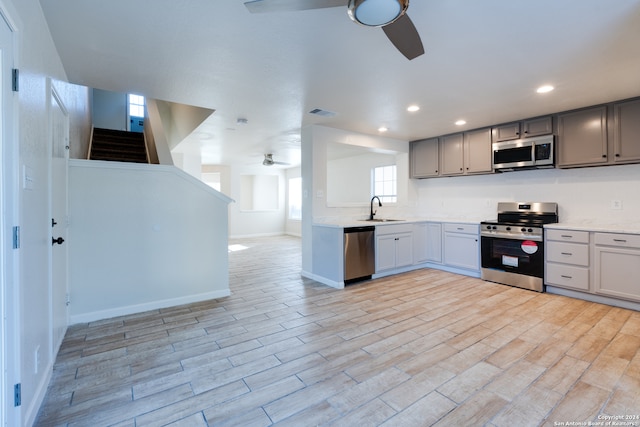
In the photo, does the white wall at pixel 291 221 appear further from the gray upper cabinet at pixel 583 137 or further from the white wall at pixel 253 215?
the gray upper cabinet at pixel 583 137

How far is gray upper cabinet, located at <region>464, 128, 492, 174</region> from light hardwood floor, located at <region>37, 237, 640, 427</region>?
2067mm

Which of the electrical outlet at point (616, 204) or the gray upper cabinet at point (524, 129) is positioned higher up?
the gray upper cabinet at point (524, 129)

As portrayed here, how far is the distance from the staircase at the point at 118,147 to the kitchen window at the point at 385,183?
15.9 feet

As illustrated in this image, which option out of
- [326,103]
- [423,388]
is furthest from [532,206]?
[423,388]

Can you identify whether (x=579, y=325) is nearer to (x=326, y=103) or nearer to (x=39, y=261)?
(x=326, y=103)

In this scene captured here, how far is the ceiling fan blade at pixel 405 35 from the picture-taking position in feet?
5.56

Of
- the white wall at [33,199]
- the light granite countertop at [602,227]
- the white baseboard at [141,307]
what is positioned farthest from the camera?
Result: the light granite countertop at [602,227]

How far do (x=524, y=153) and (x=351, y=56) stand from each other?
122 inches

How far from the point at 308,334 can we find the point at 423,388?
1.09 meters

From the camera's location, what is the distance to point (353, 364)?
217 centimetres

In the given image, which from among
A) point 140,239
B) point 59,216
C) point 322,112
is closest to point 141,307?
point 140,239

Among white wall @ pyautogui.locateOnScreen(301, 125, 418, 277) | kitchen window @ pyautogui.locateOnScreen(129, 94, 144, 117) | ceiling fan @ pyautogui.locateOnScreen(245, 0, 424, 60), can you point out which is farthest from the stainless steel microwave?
kitchen window @ pyautogui.locateOnScreen(129, 94, 144, 117)

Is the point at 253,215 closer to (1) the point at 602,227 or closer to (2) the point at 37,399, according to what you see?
(2) the point at 37,399

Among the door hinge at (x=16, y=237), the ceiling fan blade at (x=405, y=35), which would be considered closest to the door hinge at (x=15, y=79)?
the door hinge at (x=16, y=237)
